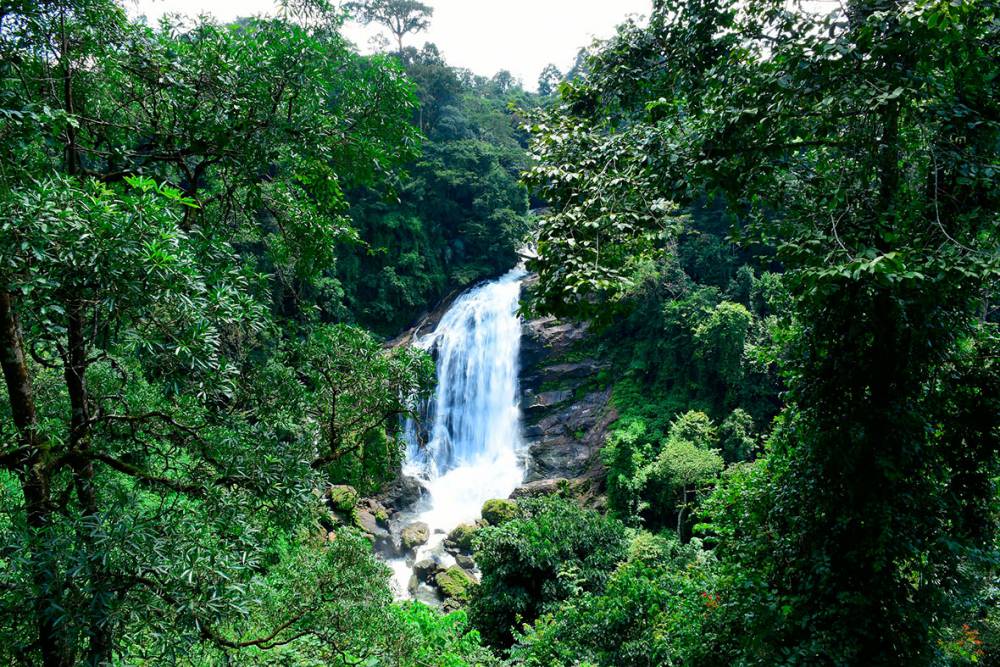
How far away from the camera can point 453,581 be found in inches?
576

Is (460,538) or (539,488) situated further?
(539,488)

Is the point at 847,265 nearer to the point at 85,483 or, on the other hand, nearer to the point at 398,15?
the point at 85,483

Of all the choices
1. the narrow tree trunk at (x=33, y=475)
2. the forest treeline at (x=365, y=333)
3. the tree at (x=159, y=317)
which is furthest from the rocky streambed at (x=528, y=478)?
the narrow tree trunk at (x=33, y=475)

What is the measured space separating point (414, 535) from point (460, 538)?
4.62ft

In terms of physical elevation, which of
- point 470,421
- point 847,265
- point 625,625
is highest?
point 847,265

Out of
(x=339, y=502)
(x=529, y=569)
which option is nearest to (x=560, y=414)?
(x=339, y=502)

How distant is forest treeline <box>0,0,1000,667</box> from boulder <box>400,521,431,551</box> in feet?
34.5

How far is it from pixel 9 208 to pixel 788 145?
4100mm

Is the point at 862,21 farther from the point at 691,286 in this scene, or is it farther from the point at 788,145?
the point at 691,286

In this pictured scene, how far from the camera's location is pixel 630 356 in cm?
2169

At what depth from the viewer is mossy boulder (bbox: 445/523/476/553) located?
54.7 feet

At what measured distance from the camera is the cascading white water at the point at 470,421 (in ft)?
65.3

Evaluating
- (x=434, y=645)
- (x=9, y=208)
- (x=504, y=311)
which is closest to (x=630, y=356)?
(x=504, y=311)

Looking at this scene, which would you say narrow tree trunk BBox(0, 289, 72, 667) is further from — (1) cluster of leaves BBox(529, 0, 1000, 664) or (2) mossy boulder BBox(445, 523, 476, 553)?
(2) mossy boulder BBox(445, 523, 476, 553)
